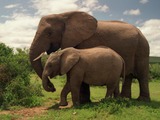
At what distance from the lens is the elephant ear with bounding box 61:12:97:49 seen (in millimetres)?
11758

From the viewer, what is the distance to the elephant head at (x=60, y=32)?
1150 centimetres

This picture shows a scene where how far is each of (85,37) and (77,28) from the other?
460 millimetres

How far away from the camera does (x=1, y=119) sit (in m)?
9.61

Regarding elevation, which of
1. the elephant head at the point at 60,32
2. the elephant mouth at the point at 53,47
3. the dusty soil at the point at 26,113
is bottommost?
the dusty soil at the point at 26,113

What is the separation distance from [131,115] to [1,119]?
3.75 metres

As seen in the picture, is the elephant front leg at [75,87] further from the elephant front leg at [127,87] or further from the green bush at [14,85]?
the elephant front leg at [127,87]

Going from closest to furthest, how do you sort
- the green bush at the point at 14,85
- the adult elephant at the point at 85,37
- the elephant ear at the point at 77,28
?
the adult elephant at the point at 85,37
the elephant ear at the point at 77,28
the green bush at the point at 14,85

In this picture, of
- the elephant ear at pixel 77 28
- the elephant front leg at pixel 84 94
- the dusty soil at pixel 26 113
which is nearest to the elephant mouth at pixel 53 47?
the elephant ear at pixel 77 28

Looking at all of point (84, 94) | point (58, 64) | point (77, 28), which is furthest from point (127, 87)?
point (58, 64)

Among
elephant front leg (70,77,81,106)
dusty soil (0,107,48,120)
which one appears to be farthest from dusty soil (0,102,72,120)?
elephant front leg (70,77,81,106)

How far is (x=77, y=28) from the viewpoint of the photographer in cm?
1198

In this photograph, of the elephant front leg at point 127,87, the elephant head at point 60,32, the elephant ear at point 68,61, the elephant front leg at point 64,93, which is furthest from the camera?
the elephant front leg at point 127,87

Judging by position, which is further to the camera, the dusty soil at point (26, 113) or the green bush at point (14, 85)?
the green bush at point (14, 85)

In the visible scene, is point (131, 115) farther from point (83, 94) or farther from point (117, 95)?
point (83, 94)
